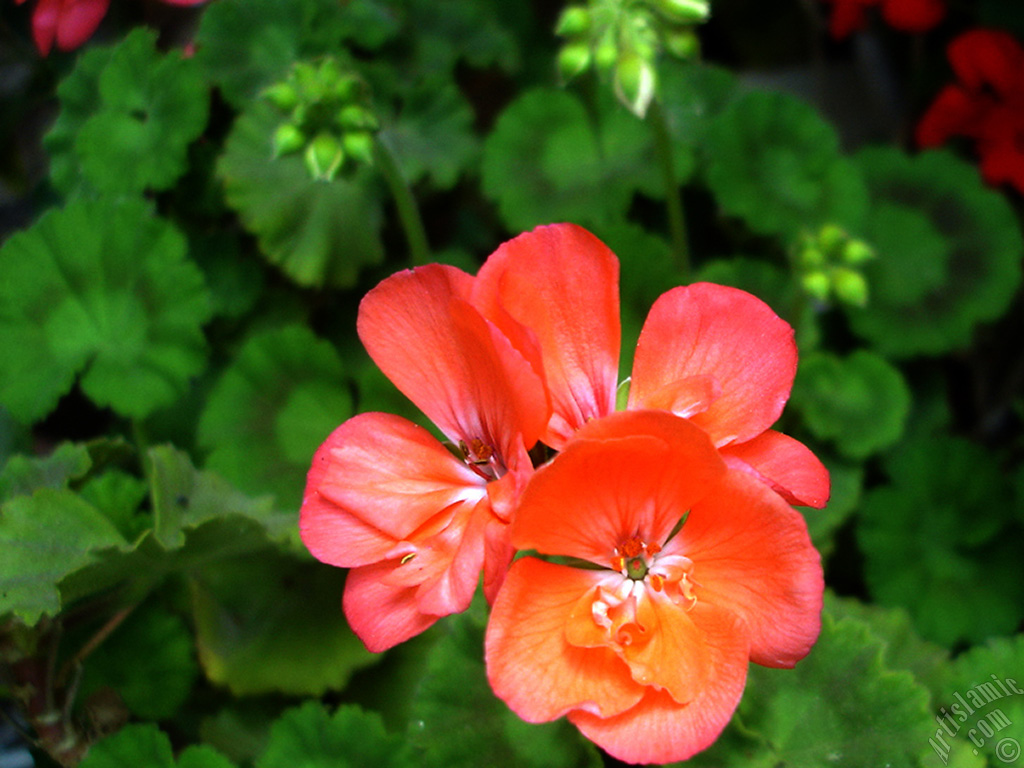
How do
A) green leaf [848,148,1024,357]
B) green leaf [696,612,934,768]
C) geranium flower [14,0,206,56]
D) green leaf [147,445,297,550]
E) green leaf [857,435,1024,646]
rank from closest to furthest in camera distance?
1. green leaf [696,612,934,768]
2. green leaf [147,445,297,550]
3. geranium flower [14,0,206,56]
4. green leaf [857,435,1024,646]
5. green leaf [848,148,1024,357]

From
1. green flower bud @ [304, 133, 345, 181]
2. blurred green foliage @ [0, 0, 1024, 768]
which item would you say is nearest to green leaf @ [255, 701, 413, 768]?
blurred green foliage @ [0, 0, 1024, 768]

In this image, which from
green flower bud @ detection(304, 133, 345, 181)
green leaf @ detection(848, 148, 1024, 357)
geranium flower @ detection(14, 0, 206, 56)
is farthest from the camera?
green leaf @ detection(848, 148, 1024, 357)

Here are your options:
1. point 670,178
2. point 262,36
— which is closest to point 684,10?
point 670,178

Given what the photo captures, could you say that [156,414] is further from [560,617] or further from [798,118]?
[798,118]

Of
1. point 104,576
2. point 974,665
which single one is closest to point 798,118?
point 974,665

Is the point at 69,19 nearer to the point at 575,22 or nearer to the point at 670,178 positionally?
the point at 575,22

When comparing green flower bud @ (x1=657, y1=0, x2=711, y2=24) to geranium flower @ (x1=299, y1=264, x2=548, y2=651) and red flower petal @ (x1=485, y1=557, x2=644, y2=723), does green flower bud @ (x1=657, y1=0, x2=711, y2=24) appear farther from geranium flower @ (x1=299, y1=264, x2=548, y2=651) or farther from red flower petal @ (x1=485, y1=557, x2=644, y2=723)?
red flower petal @ (x1=485, y1=557, x2=644, y2=723)
